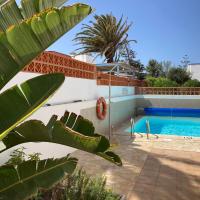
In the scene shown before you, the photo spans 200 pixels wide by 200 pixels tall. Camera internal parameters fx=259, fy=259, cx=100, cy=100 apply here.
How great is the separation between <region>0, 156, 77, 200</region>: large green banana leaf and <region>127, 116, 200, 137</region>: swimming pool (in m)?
11.0

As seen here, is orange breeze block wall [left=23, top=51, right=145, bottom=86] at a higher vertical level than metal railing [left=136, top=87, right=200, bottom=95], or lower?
higher

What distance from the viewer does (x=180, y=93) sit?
66.1 ft

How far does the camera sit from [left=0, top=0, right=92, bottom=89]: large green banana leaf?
1852mm

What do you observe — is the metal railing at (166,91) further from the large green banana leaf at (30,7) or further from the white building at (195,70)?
the large green banana leaf at (30,7)

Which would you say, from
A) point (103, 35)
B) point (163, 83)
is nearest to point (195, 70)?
point (163, 83)

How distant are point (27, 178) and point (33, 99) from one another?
2.46ft

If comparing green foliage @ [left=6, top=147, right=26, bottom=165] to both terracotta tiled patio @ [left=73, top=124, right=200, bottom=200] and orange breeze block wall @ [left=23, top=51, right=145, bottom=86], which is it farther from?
terracotta tiled patio @ [left=73, top=124, right=200, bottom=200]

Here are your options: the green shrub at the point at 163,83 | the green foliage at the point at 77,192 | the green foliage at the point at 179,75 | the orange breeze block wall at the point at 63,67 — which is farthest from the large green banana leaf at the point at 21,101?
the green foliage at the point at 179,75

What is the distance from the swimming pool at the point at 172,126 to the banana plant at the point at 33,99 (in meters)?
11.0

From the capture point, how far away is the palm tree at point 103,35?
23.0 meters

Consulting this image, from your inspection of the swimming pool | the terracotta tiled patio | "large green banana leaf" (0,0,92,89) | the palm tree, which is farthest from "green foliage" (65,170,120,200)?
the palm tree

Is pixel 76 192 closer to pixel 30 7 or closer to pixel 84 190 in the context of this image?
pixel 84 190

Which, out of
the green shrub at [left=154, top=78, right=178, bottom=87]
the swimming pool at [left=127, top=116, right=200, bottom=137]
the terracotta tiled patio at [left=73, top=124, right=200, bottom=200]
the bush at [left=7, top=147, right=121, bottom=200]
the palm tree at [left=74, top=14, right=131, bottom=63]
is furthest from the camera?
the palm tree at [left=74, top=14, right=131, bottom=63]

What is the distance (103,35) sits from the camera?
23078mm
